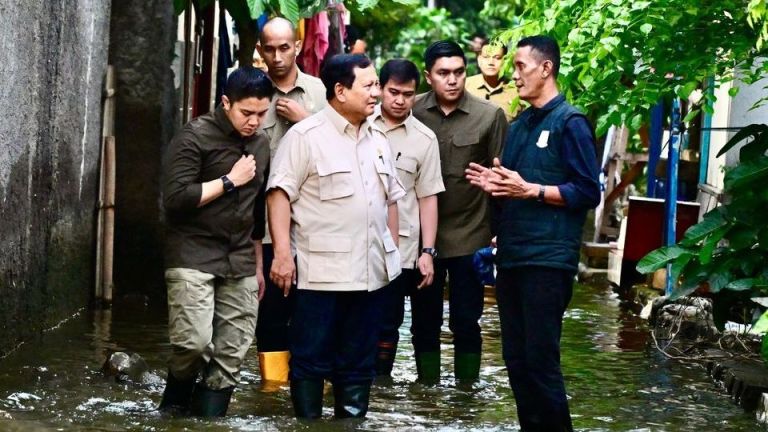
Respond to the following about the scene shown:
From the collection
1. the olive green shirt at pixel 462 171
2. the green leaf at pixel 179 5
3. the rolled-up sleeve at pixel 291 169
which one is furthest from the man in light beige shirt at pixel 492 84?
the rolled-up sleeve at pixel 291 169

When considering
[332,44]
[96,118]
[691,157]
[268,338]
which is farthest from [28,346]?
[691,157]

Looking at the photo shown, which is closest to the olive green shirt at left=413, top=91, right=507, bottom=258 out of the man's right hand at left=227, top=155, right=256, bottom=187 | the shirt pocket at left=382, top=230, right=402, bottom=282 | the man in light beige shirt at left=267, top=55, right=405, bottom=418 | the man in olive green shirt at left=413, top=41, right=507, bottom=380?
the man in olive green shirt at left=413, top=41, right=507, bottom=380

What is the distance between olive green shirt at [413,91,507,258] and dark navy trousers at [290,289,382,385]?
1.65 metres

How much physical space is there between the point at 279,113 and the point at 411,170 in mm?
889

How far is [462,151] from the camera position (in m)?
8.84

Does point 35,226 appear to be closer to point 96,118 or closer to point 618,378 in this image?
point 96,118

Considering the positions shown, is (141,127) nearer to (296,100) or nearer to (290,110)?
(296,100)

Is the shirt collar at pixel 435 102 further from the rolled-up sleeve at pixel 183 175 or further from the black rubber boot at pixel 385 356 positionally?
the rolled-up sleeve at pixel 183 175

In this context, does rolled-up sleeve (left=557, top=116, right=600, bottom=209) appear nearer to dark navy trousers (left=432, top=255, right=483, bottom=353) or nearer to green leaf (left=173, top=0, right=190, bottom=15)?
dark navy trousers (left=432, top=255, right=483, bottom=353)

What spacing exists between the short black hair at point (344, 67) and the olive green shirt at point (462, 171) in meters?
1.80

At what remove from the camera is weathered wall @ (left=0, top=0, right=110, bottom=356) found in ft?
28.1

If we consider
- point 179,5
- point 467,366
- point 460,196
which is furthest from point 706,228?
point 179,5

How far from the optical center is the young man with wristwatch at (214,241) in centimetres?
686

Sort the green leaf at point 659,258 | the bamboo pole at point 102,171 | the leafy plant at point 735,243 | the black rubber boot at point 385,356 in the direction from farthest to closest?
the bamboo pole at point 102,171 < the black rubber boot at point 385,356 < the green leaf at point 659,258 < the leafy plant at point 735,243
